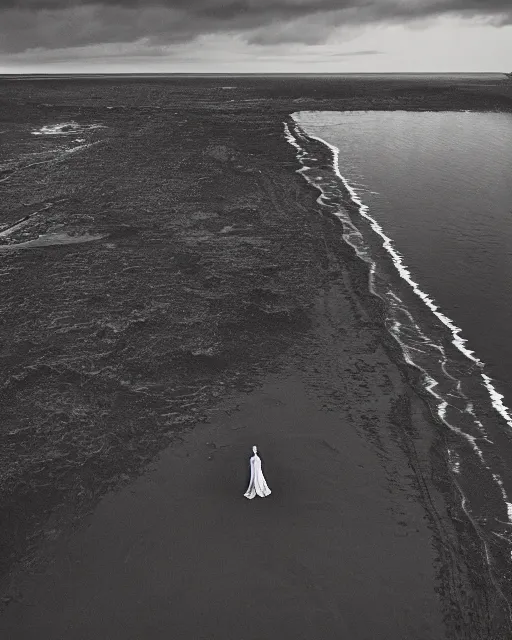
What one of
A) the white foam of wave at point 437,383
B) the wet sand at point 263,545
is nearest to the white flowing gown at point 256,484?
the wet sand at point 263,545

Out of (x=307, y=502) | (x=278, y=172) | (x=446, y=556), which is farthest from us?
(x=278, y=172)

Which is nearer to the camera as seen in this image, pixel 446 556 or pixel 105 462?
pixel 446 556

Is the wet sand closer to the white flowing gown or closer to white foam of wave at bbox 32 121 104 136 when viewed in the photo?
the white flowing gown

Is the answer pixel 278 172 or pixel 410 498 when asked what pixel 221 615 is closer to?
pixel 410 498

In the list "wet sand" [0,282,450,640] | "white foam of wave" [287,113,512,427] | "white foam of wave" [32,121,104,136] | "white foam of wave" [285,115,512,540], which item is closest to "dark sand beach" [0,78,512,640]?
"wet sand" [0,282,450,640]

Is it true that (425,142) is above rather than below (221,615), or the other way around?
below

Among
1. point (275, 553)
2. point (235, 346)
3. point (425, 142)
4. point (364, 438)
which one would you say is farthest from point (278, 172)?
point (275, 553)

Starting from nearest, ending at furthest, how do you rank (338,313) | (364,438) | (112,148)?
(364,438) < (338,313) < (112,148)
